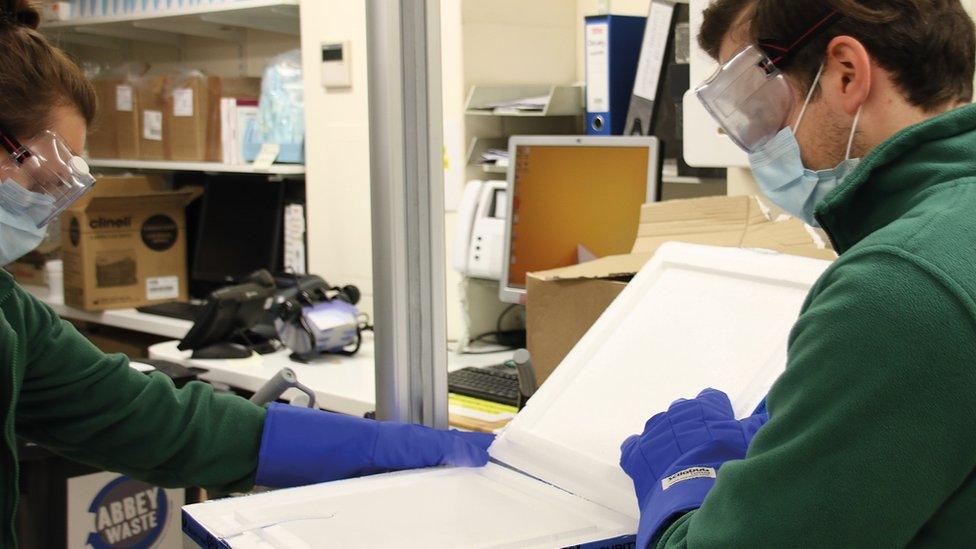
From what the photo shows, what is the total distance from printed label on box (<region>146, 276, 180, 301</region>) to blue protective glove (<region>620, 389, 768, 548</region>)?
2827 mm

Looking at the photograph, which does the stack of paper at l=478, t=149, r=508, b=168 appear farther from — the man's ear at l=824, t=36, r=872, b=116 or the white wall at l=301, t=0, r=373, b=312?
the man's ear at l=824, t=36, r=872, b=116

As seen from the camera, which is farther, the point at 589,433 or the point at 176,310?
the point at 176,310

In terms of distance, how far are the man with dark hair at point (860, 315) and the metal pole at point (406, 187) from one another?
36 centimetres

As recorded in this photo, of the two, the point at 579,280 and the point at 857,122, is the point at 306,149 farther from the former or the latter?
the point at 857,122

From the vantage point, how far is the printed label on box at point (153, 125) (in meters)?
3.74

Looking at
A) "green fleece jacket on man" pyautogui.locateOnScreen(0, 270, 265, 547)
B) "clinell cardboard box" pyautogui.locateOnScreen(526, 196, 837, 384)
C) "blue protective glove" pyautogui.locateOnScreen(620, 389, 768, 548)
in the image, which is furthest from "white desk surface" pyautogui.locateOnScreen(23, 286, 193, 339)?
"blue protective glove" pyautogui.locateOnScreen(620, 389, 768, 548)

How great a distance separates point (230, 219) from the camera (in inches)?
146

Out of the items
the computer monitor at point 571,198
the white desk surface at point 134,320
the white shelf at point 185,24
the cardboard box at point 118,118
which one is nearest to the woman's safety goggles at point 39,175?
the computer monitor at point 571,198

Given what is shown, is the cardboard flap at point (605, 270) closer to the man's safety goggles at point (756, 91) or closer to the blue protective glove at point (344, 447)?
the blue protective glove at point (344, 447)

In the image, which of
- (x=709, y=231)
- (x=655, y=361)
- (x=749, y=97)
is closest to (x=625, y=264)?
(x=709, y=231)

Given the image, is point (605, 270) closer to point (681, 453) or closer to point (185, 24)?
point (681, 453)

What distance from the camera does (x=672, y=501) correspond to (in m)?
0.89

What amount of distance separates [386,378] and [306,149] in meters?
2.08

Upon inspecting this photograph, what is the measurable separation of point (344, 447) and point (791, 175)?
0.61 metres
